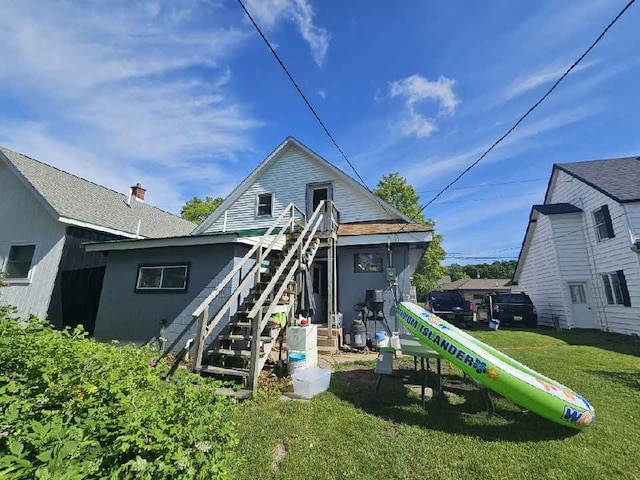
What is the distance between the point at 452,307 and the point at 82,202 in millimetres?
19450

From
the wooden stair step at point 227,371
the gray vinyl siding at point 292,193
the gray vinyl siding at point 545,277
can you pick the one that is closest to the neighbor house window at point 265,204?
the gray vinyl siding at point 292,193

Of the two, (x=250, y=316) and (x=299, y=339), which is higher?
(x=250, y=316)

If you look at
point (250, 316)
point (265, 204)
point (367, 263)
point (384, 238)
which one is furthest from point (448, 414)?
point (265, 204)

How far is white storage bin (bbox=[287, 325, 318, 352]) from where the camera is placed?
6.58 meters

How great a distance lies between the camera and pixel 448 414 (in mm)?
4488

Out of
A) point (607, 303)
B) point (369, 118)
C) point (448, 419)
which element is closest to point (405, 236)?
point (369, 118)

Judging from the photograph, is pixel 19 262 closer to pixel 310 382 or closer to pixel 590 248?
pixel 310 382

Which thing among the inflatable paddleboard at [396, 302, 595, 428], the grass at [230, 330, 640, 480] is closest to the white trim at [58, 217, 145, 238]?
the grass at [230, 330, 640, 480]

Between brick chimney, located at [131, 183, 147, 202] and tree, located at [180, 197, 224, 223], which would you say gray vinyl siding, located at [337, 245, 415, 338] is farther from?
tree, located at [180, 197, 224, 223]

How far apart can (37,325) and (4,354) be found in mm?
1491

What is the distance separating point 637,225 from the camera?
12.1m

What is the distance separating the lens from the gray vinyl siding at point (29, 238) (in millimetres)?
11312

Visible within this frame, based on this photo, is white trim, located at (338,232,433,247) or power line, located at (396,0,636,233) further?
white trim, located at (338,232,433,247)

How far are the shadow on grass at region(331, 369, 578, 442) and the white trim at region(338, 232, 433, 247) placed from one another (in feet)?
15.2
